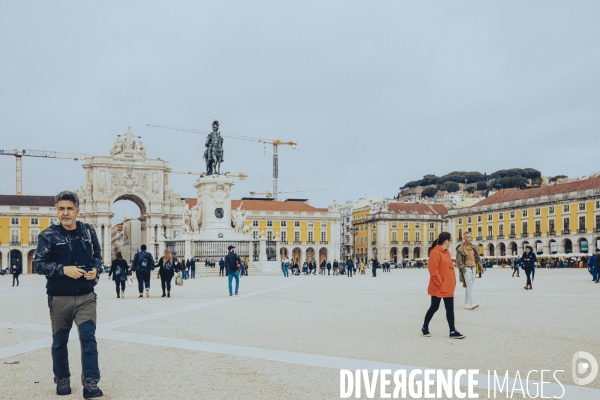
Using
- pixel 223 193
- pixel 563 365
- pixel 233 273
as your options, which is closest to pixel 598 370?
pixel 563 365

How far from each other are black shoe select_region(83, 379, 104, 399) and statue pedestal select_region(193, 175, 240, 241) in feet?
95.9

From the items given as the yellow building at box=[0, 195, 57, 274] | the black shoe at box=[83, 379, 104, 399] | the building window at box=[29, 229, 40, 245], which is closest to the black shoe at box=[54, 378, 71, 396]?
the black shoe at box=[83, 379, 104, 399]

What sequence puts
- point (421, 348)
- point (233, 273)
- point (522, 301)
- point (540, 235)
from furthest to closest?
point (540, 235) < point (233, 273) < point (522, 301) < point (421, 348)

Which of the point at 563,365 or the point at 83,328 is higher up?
the point at 83,328

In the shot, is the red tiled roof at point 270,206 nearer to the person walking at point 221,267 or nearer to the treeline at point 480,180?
the person walking at point 221,267

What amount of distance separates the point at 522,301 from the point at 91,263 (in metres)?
11.0

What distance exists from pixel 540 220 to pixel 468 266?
2639 inches

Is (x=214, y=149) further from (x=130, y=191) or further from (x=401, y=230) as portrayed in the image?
(x=401, y=230)

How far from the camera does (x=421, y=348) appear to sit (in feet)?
24.5

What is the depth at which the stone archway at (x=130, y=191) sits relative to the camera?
78625mm

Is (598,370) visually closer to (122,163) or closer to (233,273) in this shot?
(233,273)

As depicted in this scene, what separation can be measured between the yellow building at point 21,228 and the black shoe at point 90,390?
77026mm

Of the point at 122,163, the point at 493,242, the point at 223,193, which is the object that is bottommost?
the point at 493,242

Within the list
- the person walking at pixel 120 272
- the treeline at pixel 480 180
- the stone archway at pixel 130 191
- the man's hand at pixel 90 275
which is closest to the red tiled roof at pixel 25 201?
the stone archway at pixel 130 191
